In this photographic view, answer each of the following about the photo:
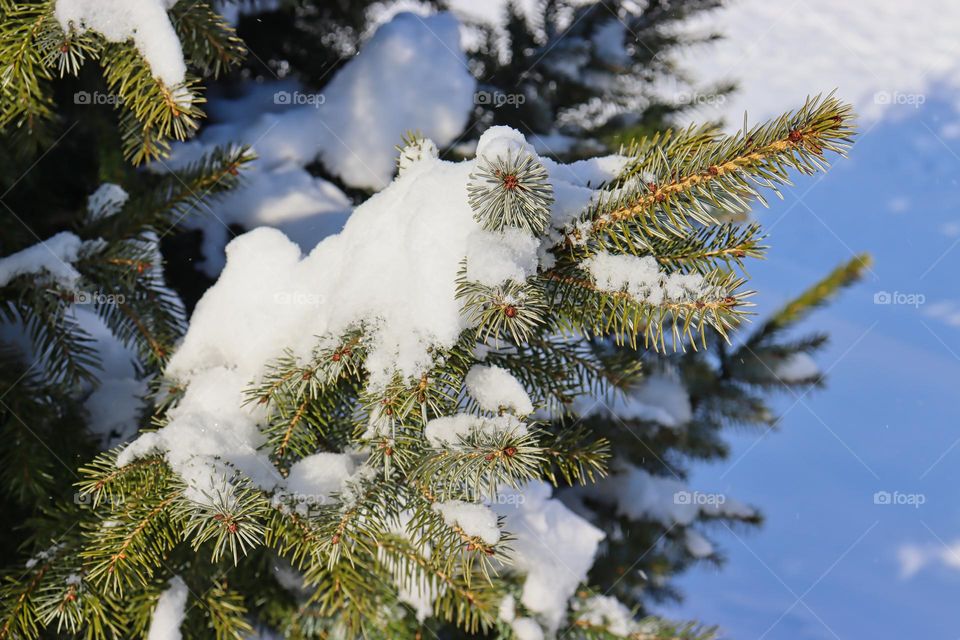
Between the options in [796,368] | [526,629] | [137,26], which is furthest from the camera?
[796,368]

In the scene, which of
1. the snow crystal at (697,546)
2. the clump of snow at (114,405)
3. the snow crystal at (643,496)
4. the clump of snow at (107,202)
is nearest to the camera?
the clump of snow at (114,405)

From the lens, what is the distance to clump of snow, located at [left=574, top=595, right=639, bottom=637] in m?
1.41

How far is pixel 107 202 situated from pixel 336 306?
2.76 feet

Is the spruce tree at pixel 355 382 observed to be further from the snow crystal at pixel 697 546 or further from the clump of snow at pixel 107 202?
the snow crystal at pixel 697 546

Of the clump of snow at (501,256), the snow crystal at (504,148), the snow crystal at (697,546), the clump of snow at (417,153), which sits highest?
the snow crystal at (504,148)

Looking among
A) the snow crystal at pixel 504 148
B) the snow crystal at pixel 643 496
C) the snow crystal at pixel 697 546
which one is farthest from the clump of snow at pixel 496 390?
the snow crystal at pixel 697 546

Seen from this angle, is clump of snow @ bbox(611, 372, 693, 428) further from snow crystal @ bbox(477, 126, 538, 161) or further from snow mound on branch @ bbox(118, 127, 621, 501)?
snow crystal @ bbox(477, 126, 538, 161)

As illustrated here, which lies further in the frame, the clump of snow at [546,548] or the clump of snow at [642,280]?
the clump of snow at [546,548]

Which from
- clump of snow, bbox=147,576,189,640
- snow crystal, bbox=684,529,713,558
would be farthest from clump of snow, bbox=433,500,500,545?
snow crystal, bbox=684,529,713,558

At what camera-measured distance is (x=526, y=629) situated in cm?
138

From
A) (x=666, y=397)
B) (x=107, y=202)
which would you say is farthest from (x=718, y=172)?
(x=666, y=397)

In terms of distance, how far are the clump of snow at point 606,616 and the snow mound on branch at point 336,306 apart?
718 mm

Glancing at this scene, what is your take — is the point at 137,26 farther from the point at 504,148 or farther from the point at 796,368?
the point at 796,368

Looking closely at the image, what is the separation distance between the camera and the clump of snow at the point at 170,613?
48.5 inches
